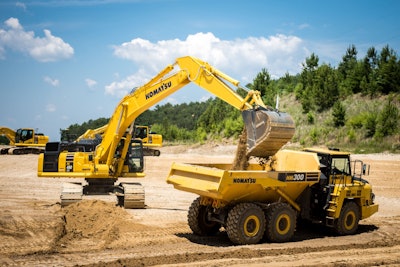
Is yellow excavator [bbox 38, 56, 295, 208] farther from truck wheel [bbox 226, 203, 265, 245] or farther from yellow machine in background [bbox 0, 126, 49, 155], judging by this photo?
yellow machine in background [bbox 0, 126, 49, 155]

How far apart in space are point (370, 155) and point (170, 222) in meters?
24.5

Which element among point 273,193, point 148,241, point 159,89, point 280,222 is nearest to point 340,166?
A: point 273,193

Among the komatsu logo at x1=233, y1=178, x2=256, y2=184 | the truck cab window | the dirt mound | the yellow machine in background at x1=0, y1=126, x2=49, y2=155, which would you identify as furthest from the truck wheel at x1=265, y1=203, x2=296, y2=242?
the yellow machine in background at x1=0, y1=126, x2=49, y2=155

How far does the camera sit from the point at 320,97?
45.7 m

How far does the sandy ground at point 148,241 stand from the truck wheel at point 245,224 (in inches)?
10.9

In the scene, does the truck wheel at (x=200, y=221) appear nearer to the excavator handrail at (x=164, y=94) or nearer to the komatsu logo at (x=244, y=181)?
the komatsu logo at (x=244, y=181)

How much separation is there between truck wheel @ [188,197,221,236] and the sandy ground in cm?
23

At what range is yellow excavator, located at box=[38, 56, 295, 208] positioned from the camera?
41.5 feet

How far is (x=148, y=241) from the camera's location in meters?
10.8

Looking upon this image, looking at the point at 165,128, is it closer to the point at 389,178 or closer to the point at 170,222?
the point at 389,178

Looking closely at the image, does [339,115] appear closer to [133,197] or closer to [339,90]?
[339,90]

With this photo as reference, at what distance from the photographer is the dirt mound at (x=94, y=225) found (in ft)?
34.9

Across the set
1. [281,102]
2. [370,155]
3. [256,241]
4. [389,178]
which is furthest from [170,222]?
[281,102]

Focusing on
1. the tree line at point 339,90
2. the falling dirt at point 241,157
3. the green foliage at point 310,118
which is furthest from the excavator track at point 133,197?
the green foliage at point 310,118
